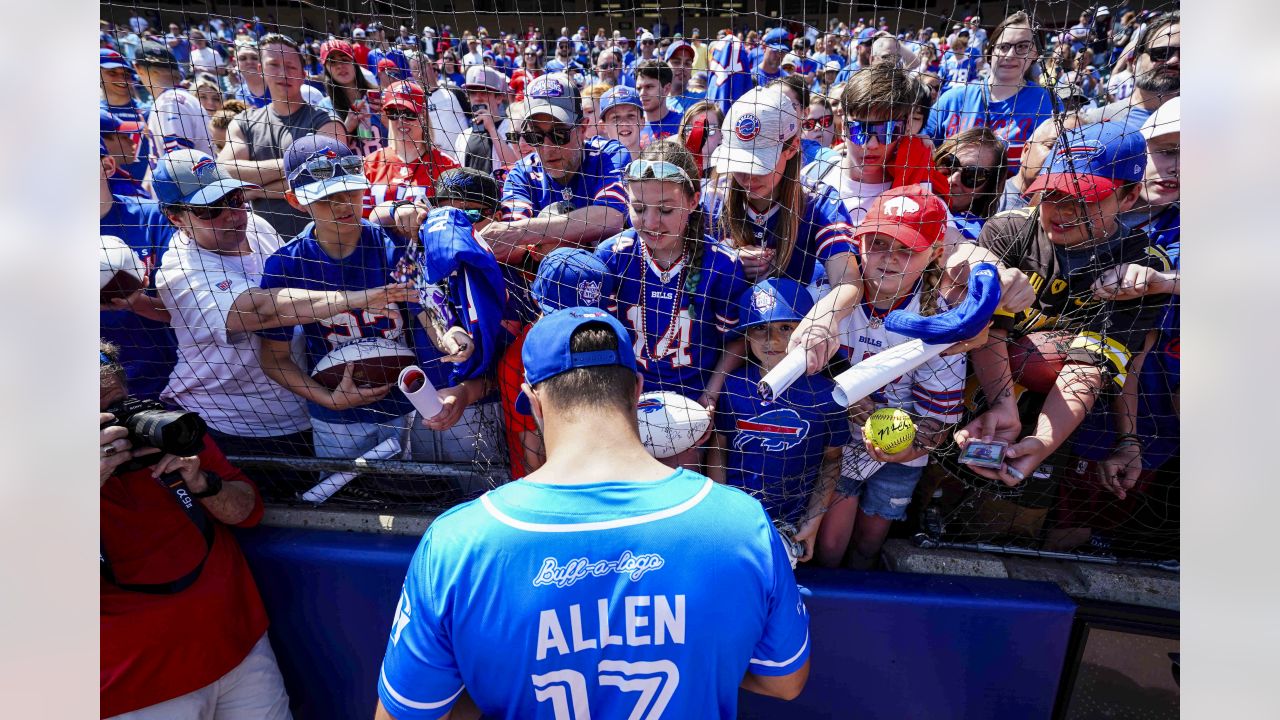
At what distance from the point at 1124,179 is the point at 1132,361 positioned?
597mm

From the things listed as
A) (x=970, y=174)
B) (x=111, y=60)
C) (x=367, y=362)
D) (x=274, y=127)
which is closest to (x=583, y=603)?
(x=367, y=362)

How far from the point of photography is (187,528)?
2439 mm

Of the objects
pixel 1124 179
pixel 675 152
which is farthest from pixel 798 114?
pixel 1124 179

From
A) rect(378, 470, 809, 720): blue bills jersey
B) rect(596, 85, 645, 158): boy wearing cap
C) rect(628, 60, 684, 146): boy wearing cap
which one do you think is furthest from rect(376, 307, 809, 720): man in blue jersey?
rect(628, 60, 684, 146): boy wearing cap

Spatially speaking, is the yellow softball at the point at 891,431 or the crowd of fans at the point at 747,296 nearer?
the yellow softball at the point at 891,431

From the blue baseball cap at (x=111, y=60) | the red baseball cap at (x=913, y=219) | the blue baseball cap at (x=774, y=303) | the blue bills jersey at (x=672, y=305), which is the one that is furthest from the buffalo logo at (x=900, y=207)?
the blue baseball cap at (x=111, y=60)

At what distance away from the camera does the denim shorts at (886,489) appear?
256 centimetres

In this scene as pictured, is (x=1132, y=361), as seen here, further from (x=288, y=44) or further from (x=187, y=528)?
(x=288, y=44)

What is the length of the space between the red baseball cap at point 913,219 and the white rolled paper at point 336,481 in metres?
1.85

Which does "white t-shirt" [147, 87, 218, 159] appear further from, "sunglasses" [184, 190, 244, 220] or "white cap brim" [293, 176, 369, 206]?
"white cap brim" [293, 176, 369, 206]

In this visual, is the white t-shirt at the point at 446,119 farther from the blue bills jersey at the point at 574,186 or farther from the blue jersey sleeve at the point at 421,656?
the blue jersey sleeve at the point at 421,656

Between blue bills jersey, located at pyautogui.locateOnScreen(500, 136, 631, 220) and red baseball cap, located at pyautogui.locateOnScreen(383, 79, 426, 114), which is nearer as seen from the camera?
blue bills jersey, located at pyautogui.locateOnScreen(500, 136, 631, 220)

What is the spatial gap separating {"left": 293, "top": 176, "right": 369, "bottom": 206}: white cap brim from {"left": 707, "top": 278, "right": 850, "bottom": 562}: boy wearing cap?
145cm

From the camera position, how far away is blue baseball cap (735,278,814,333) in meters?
2.30
